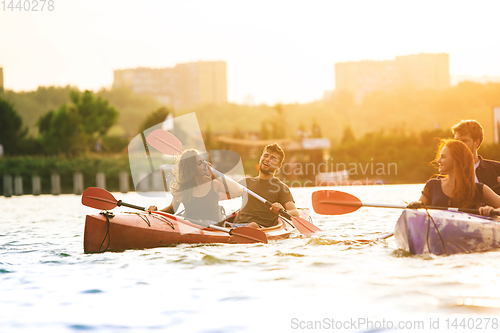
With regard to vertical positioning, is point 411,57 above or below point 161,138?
above

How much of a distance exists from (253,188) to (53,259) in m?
2.38

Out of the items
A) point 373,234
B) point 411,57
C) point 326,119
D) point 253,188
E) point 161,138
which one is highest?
point 411,57

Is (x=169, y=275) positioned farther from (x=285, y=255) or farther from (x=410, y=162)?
(x=410, y=162)

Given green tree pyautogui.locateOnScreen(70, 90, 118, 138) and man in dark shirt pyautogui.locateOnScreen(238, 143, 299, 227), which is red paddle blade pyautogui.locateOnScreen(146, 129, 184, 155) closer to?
man in dark shirt pyautogui.locateOnScreen(238, 143, 299, 227)

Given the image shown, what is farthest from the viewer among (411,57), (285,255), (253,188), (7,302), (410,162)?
(411,57)

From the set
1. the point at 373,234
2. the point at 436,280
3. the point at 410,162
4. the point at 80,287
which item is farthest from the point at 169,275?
the point at 410,162

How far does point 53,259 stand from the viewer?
5.58 meters

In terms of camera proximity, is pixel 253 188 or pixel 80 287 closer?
pixel 80 287

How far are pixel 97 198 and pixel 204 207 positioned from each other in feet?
4.37

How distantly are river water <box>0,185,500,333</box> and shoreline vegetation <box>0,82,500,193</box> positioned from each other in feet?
12.2

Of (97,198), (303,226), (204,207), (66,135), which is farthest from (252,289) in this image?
(66,135)

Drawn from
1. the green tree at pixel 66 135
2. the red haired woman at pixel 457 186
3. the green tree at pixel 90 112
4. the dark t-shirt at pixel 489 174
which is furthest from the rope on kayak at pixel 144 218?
the green tree at pixel 90 112

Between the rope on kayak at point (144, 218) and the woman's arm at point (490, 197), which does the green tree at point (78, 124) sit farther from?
the woman's arm at point (490, 197)

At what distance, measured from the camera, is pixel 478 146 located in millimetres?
5242
